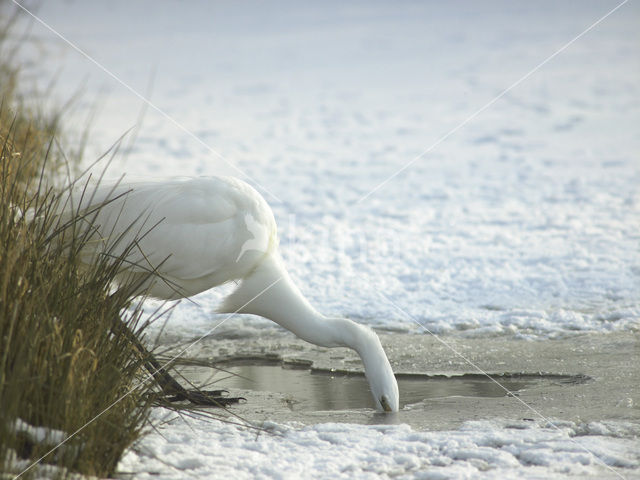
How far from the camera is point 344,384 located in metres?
5.18

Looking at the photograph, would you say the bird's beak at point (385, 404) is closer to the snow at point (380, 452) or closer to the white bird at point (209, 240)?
the snow at point (380, 452)

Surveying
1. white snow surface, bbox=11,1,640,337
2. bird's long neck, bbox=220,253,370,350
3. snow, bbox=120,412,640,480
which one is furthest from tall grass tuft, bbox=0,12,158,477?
white snow surface, bbox=11,1,640,337

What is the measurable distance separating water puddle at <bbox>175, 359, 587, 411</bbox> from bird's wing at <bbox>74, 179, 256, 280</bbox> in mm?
752

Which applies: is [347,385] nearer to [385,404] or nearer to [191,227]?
[385,404]

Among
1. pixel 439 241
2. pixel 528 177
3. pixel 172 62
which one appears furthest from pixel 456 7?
pixel 439 241

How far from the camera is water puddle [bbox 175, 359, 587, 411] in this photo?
4.85 metres

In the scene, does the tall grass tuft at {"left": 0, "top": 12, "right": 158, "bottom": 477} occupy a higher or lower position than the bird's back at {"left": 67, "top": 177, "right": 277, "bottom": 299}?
lower

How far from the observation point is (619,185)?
34.1ft

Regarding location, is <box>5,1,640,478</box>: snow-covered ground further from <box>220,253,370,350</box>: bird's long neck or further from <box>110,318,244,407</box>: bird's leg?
<box>220,253,370,350</box>: bird's long neck

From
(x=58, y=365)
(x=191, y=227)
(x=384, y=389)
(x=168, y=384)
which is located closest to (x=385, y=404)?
(x=384, y=389)

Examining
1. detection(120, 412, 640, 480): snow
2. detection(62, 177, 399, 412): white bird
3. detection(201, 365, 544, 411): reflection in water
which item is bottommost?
detection(120, 412, 640, 480): snow

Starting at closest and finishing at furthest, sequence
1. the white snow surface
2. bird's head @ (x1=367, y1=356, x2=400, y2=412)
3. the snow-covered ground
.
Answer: the snow-covered ground
bird's head @ (x1=367, y1=356, x2=400, y2=412)
the white snow surface

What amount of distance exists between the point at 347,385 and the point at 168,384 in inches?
51.1

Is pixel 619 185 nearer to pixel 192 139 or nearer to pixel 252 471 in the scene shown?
pixel 192 139
